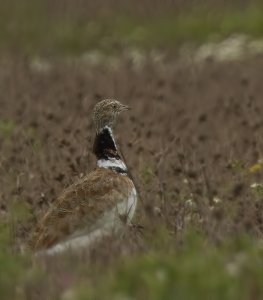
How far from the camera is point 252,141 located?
12062 millimetres

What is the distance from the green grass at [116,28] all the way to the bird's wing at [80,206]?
47.1 feet

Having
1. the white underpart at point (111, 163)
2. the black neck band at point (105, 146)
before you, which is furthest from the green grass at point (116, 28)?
the white underpart at point (111, 163)

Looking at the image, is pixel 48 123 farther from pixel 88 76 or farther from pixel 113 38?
pixel 113 38

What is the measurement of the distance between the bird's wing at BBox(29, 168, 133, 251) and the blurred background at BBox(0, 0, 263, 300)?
21 centimetres

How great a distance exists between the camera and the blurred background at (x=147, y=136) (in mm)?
5895

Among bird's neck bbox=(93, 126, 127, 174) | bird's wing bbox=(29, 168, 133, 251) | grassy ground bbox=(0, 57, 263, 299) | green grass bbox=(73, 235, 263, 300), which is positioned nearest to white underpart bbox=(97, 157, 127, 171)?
bird's neck bbox=(93, 126, 127, 174)

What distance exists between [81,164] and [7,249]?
9.96 feet

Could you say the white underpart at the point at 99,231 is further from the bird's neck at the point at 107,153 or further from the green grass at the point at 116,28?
the green grass at the point at 116,28

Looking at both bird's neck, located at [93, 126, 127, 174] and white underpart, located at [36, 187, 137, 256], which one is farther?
bird's neck, located at [93, 126, 127, 174]

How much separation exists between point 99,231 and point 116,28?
16.9 metres

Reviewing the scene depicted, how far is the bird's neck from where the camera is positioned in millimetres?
8367

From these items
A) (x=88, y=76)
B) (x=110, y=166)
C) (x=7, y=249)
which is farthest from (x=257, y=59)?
(x=7, y=249)

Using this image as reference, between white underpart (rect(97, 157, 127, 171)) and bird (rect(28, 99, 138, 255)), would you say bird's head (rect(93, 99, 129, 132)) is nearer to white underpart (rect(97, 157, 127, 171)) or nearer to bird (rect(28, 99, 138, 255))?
white underpart (rect(97, 157, 127, 171))

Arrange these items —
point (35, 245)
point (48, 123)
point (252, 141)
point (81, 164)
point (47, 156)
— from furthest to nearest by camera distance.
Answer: point (48, 123) → point (252, 141) → point (47, 156) → point (81, 164) → point (35, 245)
